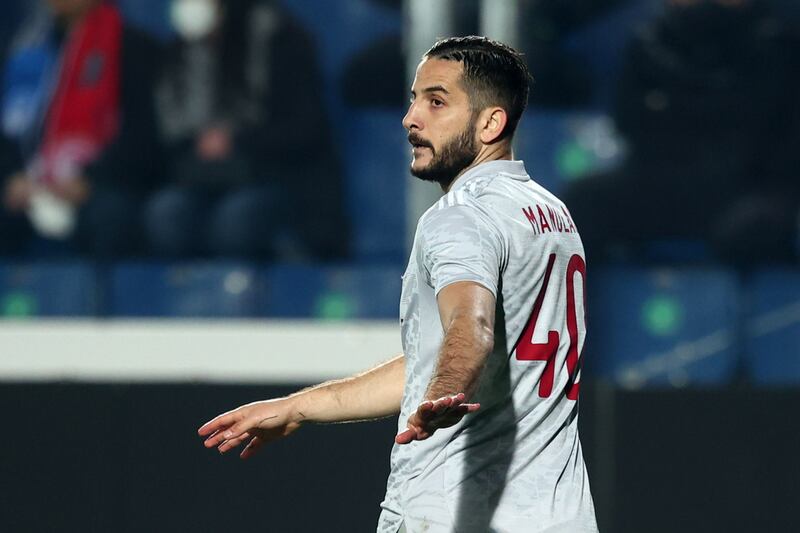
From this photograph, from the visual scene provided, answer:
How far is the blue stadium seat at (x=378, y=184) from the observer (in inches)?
250

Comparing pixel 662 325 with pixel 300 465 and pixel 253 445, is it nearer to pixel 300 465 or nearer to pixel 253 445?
pixel 300 465

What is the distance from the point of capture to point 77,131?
635 centimetres

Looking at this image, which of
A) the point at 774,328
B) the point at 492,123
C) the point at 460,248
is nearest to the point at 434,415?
the point at 460,248

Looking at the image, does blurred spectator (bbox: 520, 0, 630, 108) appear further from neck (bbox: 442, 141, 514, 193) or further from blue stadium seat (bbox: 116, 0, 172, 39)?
neck (bbox: 442, 141, 514, 193)

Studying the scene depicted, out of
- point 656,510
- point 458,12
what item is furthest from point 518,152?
point 656,510

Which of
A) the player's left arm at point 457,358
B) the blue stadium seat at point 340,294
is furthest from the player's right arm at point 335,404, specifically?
the blue stadium seat at point 340,294

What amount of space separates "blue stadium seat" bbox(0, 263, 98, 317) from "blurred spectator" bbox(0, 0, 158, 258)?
10 centimetres

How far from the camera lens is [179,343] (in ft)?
20.4

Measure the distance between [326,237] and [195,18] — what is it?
3.62 feet

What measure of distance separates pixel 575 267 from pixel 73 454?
363cm

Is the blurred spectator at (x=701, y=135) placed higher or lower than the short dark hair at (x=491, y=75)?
higher

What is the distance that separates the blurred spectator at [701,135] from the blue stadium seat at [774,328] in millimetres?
106

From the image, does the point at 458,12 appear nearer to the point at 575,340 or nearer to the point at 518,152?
the point at 518,152

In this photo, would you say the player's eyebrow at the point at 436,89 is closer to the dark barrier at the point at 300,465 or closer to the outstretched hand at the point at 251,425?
the outstretched hand at the point at 251,425
